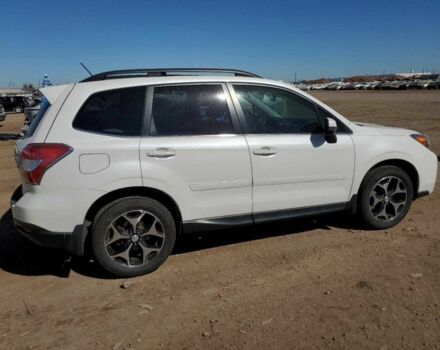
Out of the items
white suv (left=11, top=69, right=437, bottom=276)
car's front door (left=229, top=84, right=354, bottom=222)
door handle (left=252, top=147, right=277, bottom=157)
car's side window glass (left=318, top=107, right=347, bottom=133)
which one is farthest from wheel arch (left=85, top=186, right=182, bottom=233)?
car's side window glass (left=318, top=107, right=347, bottom=133)

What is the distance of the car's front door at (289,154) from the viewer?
435cm

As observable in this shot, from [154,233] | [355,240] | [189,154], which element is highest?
[189,154]

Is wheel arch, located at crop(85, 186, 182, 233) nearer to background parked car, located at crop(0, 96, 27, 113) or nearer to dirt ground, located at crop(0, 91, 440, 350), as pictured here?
dirt ground, located at crop(0, 91, 440, 350)

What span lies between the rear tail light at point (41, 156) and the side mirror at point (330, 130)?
2.47 metres

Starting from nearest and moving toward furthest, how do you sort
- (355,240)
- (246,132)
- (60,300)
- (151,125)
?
(60,300)
(151,125)
(246,132)
(355,240)

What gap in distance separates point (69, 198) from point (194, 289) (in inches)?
51.5

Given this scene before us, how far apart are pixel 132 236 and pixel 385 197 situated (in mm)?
2876

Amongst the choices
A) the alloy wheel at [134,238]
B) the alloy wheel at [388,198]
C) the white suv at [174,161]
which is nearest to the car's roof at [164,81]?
the white suv at [174,161]

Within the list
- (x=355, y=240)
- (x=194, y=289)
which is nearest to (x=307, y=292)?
(x=194, y=289)

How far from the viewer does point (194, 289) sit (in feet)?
12.6

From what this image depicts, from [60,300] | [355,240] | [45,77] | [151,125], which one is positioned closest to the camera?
[60,300]

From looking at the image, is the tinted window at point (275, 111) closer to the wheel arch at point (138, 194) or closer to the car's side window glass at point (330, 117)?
the car's side window glass at point (330, 117)

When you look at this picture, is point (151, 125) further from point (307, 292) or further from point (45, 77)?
point (45, 77)

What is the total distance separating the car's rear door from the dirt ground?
2.06ft
